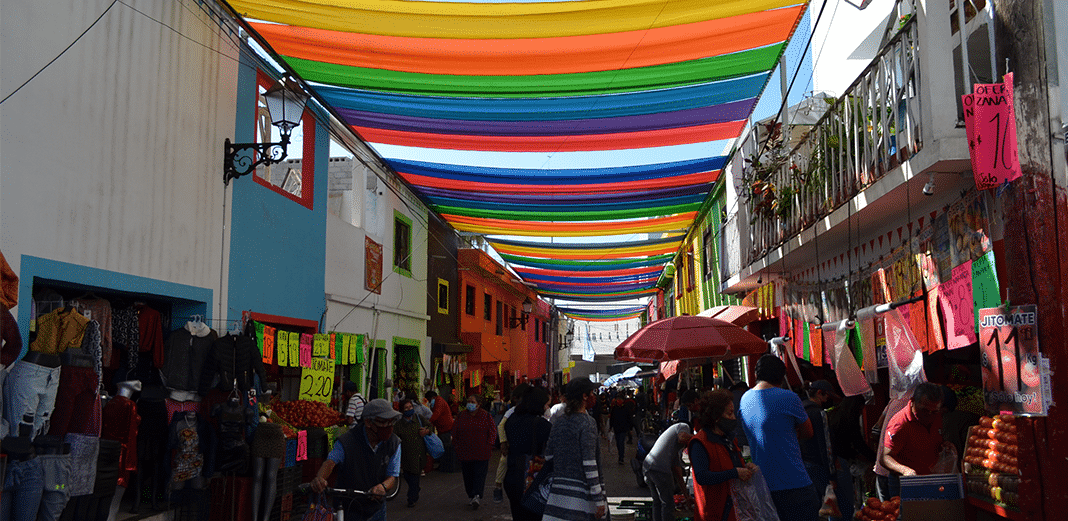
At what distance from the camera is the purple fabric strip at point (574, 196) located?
13.9 meters

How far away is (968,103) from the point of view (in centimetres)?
541

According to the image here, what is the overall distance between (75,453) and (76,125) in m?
2.75

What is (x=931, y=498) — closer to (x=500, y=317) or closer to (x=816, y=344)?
(x=816, y=344)

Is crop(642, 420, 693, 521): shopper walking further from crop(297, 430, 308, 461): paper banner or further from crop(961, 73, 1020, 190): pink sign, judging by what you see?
crop(297, 430, 308, 461): paper banner

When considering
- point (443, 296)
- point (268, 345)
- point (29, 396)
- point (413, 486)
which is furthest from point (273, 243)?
point (443, 296)

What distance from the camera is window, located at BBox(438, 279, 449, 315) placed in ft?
66.0

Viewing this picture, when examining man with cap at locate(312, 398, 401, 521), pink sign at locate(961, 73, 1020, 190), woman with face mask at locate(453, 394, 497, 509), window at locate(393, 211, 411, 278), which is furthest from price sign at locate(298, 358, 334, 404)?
pink sign at locate(961, 73, 1020, 190)

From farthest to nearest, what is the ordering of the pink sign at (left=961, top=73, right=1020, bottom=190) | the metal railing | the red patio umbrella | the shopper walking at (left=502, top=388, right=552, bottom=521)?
the red patio umbrella < the shopper walking at (left=502, top=388, right=552, bottom=521) < the metal railing < the pink sign at (left=961, top=73, right=1020, bottom=190)

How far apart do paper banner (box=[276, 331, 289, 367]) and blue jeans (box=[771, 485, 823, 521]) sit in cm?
693

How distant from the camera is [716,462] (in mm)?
5328

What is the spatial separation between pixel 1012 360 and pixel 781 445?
63.5 inches

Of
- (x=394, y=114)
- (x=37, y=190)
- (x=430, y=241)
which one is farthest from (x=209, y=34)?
(x=430, y=241)

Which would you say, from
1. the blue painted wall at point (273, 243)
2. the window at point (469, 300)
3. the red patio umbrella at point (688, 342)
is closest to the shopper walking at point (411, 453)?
the blue painted wall at point (273, 243)

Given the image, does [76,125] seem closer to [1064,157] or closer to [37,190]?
[37,190]
